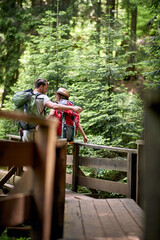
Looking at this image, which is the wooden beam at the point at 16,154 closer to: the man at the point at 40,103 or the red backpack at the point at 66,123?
the man at the point at 40,103

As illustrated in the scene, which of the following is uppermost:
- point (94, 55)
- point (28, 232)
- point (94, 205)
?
point (94, 55)

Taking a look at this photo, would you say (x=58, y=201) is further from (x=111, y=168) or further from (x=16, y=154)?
(x=111, y=168)

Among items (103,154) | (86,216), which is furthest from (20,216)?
(103,154)

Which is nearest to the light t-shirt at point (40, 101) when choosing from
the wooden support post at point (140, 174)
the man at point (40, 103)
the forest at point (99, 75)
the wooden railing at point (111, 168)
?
the man at point (40, 103)

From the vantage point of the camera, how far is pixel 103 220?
11.2ft

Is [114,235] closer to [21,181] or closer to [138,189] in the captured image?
[21,181]

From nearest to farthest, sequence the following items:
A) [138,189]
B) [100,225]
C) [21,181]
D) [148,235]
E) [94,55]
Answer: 1. [148,235]
2. [21,181]
3. [100,225]
4. [138,189]
5. [94,55]

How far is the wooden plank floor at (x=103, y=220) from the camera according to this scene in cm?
289

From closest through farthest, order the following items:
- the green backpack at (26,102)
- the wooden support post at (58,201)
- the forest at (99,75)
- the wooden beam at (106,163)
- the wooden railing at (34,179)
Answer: the wooden railing at (34,179) → the wooden support post at (58,201) → the green backpack at (26,102) → the wooden beam at (106,163) → the forest at (99,75)

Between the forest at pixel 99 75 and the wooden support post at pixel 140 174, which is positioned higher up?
the forest at pixel 99 75

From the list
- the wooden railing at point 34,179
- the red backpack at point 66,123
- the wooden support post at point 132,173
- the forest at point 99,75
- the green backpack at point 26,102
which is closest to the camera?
the wooden railing at point 34,179

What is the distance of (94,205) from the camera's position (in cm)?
420

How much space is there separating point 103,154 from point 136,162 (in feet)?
12.1

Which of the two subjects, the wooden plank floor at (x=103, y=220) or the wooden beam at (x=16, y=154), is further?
the wooden plank floor at (x=103, y=220)
